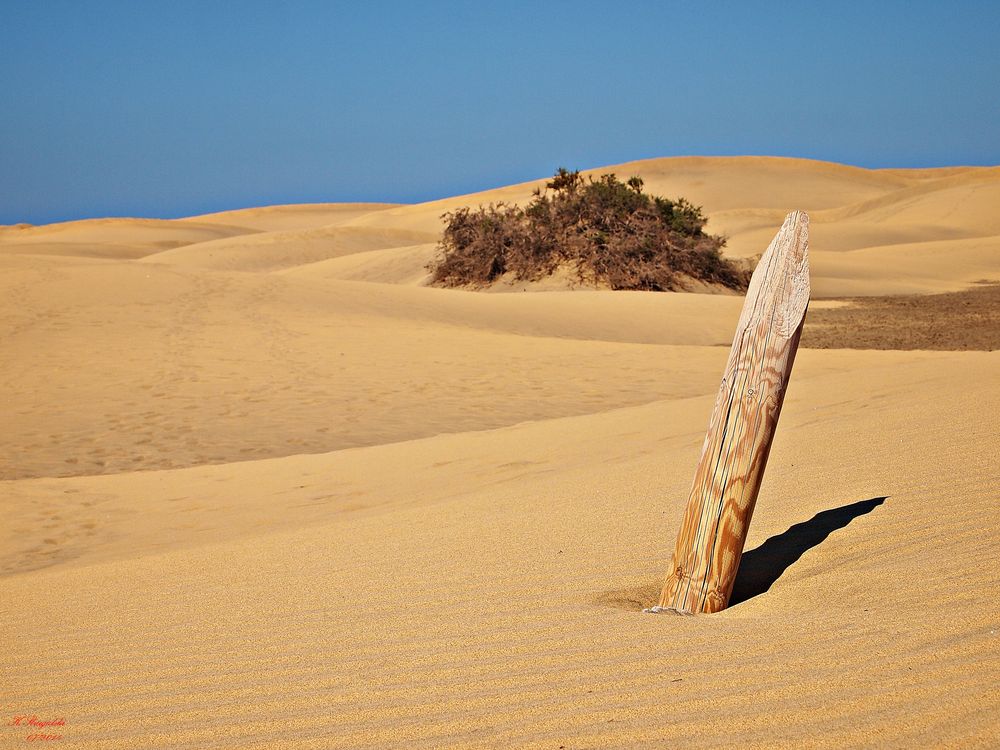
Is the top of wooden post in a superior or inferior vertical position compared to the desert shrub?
inferior

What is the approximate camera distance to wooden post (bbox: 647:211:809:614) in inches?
148

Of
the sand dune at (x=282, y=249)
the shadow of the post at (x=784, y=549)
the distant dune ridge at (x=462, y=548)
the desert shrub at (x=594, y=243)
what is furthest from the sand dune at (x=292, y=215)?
the shadow of the post at (x=784, y=549)

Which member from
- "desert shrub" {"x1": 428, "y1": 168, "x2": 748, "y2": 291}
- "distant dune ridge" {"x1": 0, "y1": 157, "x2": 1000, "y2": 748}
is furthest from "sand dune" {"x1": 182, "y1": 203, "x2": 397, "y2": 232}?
"distant dune ridge" {"x1": 0, "y1": 157, "x2": 1000, "y2": 748}

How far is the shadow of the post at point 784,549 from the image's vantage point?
4.13m

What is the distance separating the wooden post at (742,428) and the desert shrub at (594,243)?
2487cm

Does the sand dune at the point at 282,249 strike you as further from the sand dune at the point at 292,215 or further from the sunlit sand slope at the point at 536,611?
the sunlit sand slope at the point at 536,611

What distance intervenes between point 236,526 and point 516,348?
9655 millimetres

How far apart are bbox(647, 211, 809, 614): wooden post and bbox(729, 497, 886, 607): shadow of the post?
24 centimetres

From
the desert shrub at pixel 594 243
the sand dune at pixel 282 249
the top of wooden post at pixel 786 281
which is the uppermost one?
the sand dune at pixel 282 249

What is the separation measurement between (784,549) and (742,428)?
951 mm

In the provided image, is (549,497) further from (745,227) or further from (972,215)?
(972,215)
